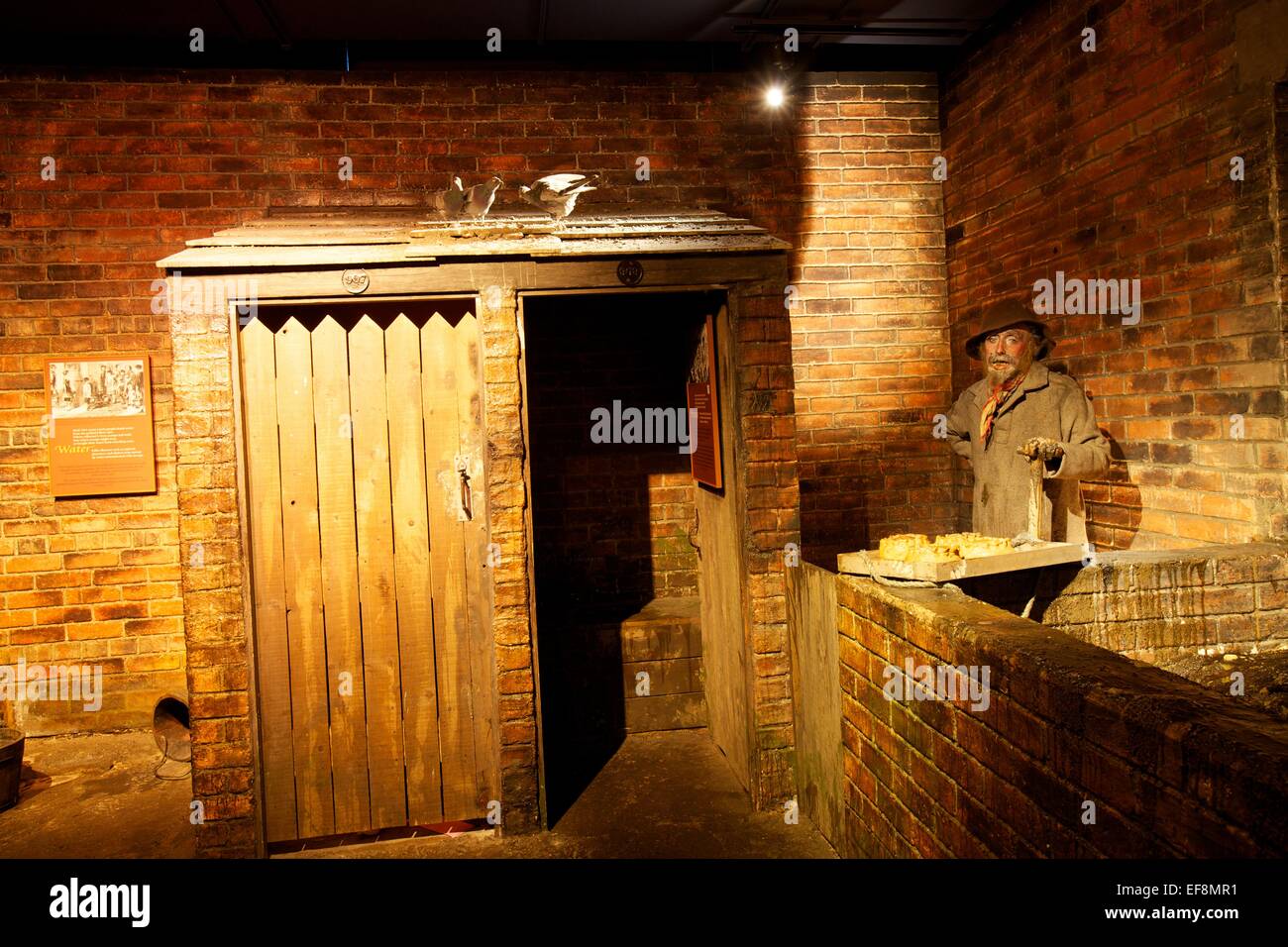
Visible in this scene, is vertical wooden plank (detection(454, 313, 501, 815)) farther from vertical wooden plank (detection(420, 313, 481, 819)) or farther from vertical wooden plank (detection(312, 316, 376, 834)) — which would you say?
vertical wooden plank (detection(312, 316, 376, 834))

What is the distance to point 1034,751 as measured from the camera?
2.07m

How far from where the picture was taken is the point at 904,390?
6.21 m

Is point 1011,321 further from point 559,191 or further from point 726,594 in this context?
point 559,191

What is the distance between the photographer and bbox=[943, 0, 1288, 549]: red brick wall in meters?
3.76

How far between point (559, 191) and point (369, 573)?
6.80 ft

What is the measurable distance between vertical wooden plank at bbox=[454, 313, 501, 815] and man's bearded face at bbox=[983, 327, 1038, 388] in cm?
257

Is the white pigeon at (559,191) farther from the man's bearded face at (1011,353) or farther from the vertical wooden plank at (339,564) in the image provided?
the man's bearded face at (1011,353)

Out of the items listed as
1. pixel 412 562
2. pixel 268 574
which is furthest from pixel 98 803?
pixel 412 562

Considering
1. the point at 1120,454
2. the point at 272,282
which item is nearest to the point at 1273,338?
the point at 1120,454

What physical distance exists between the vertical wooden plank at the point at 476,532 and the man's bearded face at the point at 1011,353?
2.57 metres

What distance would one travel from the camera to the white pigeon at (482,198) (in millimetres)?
3957

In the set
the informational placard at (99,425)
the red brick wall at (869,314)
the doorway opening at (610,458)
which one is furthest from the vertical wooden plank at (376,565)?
the red brick wall at (869,314)

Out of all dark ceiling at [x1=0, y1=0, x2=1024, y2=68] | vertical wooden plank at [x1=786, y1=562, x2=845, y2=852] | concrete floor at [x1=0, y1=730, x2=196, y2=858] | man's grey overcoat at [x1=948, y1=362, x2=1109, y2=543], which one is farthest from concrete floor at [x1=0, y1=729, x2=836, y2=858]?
dark ceiling at [x1=0, y1=0, x2=1024, y2=68]

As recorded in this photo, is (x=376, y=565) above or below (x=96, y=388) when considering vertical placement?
below
